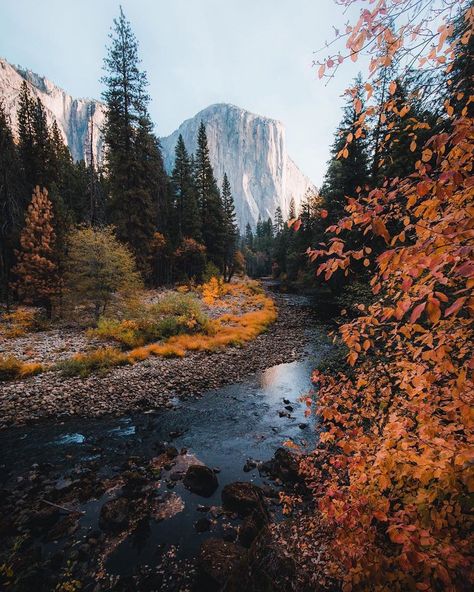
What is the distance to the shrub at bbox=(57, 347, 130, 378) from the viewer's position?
11523 millimetres

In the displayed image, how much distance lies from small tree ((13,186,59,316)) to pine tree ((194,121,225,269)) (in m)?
23.8

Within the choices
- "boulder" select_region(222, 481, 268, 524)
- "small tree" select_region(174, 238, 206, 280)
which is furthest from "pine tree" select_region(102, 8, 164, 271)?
"boulder" select_region(222, 481, 268, 524)

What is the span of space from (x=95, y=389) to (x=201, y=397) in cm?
382

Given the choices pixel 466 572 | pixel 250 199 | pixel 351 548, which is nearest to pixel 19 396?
pixel 351 548

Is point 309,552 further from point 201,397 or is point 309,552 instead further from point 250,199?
point 250,199

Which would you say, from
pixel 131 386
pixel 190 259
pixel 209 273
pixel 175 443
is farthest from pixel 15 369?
pixel 209 273

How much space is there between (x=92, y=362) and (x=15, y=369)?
8.67 feet

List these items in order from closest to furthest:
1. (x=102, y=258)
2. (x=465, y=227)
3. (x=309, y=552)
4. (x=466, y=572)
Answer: (x=465, y=227) < (x=466, y=572) < (x=309, y=552) < (x=102, y=258)

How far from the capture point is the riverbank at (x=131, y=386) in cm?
915

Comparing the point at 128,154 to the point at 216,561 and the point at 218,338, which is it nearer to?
the point at 218,338

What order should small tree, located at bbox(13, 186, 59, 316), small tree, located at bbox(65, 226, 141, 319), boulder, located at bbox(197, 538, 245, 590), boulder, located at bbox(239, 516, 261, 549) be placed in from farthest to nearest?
small tree, located at bbox(13, 186, 59, 316) < small tree, located at bbox(65, 226, 141, 319) < boulder, located at bbox(239, 516, 261, 549) < boulder, located at bbox(197, 538, 245, 590)

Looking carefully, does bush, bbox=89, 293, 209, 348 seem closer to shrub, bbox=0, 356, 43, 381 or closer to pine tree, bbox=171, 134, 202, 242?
shrub, bbox=0, 356, 43, 381

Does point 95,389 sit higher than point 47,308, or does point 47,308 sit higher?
point 47,308

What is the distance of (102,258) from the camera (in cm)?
1636
